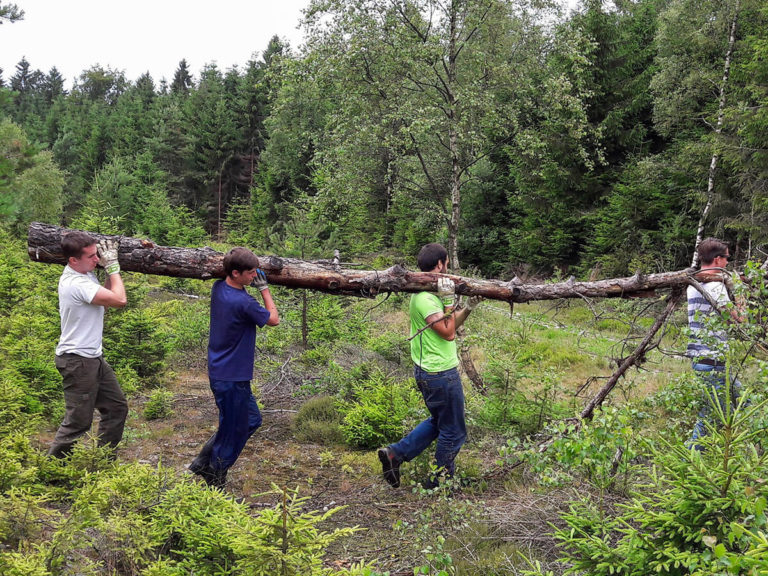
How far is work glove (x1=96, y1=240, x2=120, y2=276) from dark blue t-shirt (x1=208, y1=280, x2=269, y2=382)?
0.90 meters

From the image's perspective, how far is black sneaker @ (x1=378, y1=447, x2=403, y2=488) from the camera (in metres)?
4.68

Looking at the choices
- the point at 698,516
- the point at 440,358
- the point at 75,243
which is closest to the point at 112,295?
the point at 75,243

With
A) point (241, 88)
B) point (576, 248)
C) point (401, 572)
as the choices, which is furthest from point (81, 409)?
point (241, 88)

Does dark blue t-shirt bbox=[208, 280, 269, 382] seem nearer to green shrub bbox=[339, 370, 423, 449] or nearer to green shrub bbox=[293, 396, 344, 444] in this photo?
green shrub bbox=[339, 370, 423, 449]

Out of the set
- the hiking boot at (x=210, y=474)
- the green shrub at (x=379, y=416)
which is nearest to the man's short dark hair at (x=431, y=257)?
the green shrub at (x=379, y=416)

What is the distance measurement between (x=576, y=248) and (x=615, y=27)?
7994mm

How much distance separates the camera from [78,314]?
14.3ft

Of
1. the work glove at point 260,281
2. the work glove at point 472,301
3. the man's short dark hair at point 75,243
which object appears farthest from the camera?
the work glove at point 472,301

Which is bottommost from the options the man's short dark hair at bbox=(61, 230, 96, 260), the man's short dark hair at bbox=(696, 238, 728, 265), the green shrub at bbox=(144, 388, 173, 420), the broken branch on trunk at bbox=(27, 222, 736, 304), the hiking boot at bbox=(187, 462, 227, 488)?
the green shrub at bbox=(144, 388, 173, 420)

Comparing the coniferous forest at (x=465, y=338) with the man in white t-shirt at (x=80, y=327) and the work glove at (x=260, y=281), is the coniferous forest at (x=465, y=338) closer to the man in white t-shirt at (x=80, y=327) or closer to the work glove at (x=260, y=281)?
the man in white t-shirt at (x=80, y=327)

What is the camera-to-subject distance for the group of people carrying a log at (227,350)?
171 inches

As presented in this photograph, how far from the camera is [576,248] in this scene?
2019 cm

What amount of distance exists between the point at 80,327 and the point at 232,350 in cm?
130

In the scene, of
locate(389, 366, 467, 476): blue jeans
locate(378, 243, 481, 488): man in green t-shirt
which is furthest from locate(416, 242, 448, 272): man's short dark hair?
locate(389, 366, 467, 476): blue jeans
